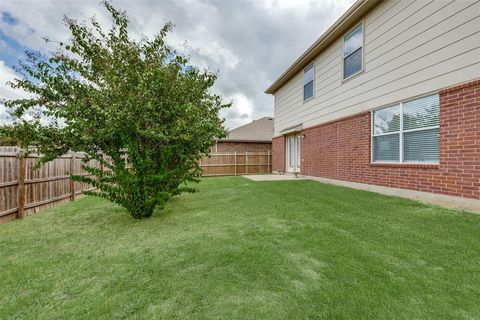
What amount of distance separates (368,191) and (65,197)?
9377 mm

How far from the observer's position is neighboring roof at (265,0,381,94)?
7422 millimetres

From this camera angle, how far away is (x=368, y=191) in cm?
744

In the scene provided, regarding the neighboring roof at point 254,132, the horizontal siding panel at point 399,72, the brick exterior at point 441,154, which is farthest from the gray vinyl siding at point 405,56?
the neighboring roof at point 254,132

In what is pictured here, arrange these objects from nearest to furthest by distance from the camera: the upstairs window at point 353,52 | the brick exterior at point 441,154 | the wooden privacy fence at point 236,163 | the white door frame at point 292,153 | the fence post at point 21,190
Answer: the brick exterior at point 441,154
the fence post at point 21,190
the upstairs window at point 353,52
the white door frame at point 292,153
the wooden privacy fence at point 236,163

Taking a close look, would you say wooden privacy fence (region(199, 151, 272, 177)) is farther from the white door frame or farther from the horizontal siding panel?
the horizontal siding panel

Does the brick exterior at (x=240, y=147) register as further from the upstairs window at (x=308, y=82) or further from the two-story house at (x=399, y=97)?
the two-story house at (x=399, y=97)

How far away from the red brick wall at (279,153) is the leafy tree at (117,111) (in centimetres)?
908

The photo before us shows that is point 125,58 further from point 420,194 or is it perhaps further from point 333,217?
point 420,194

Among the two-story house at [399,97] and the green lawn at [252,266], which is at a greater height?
the two-story house at [399,97]

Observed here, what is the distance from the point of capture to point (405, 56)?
6.39 meters

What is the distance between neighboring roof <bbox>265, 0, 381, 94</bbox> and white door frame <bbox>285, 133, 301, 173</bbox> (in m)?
3.21

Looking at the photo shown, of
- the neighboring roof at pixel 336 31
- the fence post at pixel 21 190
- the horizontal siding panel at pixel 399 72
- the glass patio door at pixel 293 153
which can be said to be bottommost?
the fence post at pixel 21 190

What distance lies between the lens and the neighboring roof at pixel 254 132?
2008 centimetres

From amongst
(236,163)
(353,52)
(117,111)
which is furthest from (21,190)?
(236,163)
